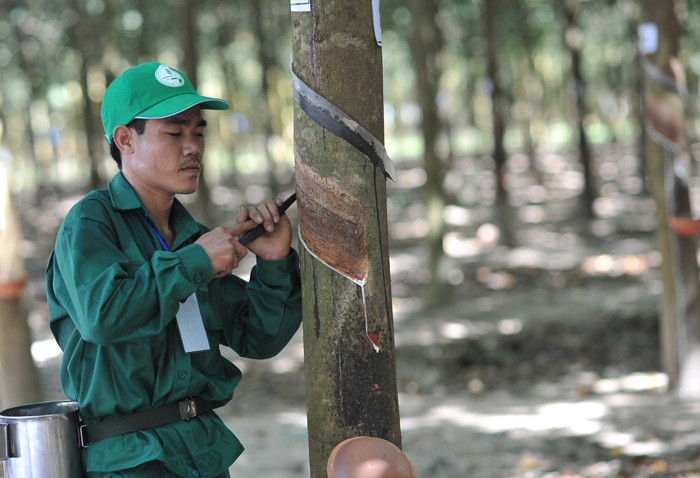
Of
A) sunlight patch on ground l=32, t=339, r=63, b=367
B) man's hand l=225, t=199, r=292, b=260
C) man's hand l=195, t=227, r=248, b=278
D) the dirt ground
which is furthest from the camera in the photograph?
sunlight patch on ground l=32, t=339, r=63, b=367

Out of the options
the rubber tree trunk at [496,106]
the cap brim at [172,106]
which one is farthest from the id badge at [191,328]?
the rubber tree trunk at [496,106]

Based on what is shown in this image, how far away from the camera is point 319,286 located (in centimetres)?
255

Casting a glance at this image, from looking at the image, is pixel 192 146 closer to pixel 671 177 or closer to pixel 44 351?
pixel 671 177

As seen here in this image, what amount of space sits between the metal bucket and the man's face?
0.64 m

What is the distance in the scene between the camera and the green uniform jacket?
2.35m

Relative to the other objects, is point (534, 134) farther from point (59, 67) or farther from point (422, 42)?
point (422, 42)

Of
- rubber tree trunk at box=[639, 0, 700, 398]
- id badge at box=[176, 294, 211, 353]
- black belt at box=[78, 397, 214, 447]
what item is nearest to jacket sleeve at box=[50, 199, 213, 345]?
id badge at box=[176, 294, 211, 353]

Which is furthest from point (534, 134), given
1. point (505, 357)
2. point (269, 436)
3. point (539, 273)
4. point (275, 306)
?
point (275, 306)

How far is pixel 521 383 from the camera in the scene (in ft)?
28.1

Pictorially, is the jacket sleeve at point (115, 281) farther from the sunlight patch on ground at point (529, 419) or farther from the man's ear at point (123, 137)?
the sunlight patch on ground at point (529, 419)

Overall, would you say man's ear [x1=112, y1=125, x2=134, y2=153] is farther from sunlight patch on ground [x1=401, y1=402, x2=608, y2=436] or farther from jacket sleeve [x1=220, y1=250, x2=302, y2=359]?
sunlight patch on ground [x1=401, y1=402, x2=608, y2=436]

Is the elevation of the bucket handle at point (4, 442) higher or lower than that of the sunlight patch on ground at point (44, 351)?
higher

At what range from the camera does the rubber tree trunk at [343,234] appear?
249 centimetres

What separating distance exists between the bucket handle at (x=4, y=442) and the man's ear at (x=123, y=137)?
30.6 inches
